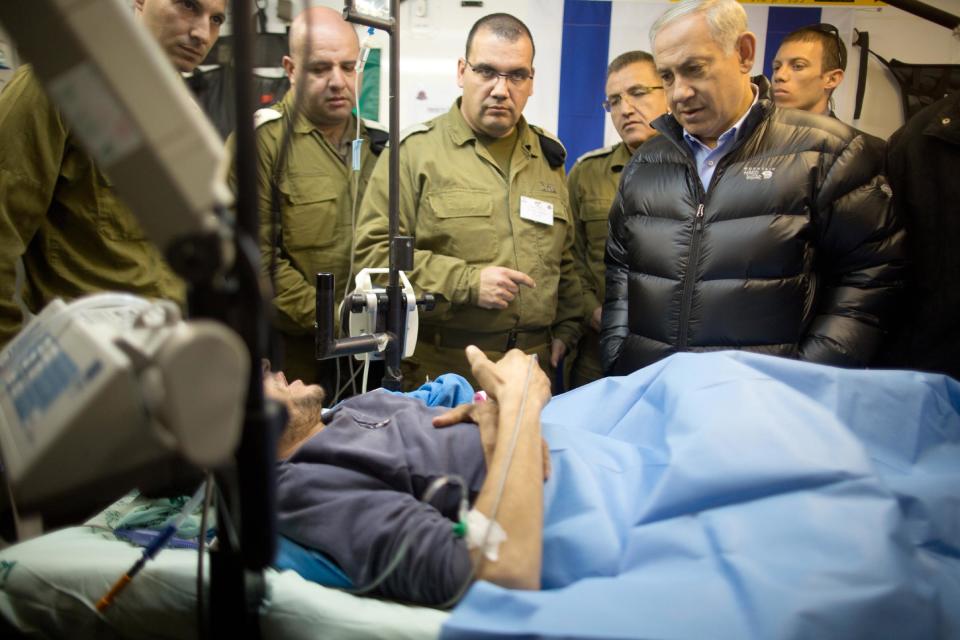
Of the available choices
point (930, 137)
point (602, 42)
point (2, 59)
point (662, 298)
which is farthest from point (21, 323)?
point (602, 42)

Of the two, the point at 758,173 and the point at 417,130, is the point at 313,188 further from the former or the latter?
the point at 758,173

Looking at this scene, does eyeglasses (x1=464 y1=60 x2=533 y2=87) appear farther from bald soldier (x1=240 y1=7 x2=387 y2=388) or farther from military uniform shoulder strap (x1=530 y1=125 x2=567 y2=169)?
bald soldier (x1=240 y1=7 x2=387 y2=388)

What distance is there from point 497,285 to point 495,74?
82 cm

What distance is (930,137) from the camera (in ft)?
6.83

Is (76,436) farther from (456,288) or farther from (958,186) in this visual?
(958,186)

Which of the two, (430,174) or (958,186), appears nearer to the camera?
(958,186)

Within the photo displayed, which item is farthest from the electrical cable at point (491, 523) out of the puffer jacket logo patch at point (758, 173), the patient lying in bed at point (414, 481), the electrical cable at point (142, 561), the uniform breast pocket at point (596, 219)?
the uniform breast pocket at point (596, 219)

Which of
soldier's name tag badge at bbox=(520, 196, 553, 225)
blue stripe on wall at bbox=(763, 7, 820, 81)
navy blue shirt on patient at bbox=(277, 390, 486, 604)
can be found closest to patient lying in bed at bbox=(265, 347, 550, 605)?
navy blue shirt on patient at bbox=(277, 390, 486, 604)

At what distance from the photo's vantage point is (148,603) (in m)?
1.29

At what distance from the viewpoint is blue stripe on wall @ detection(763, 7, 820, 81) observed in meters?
3.66

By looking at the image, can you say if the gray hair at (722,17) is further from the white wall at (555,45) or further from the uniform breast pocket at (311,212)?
the white wall at (555,45)

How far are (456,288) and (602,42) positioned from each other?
83.2 inches

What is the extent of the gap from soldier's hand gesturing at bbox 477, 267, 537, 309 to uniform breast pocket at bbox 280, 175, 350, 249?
2.32 feet

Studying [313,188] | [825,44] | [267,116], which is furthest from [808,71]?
[267,116]
